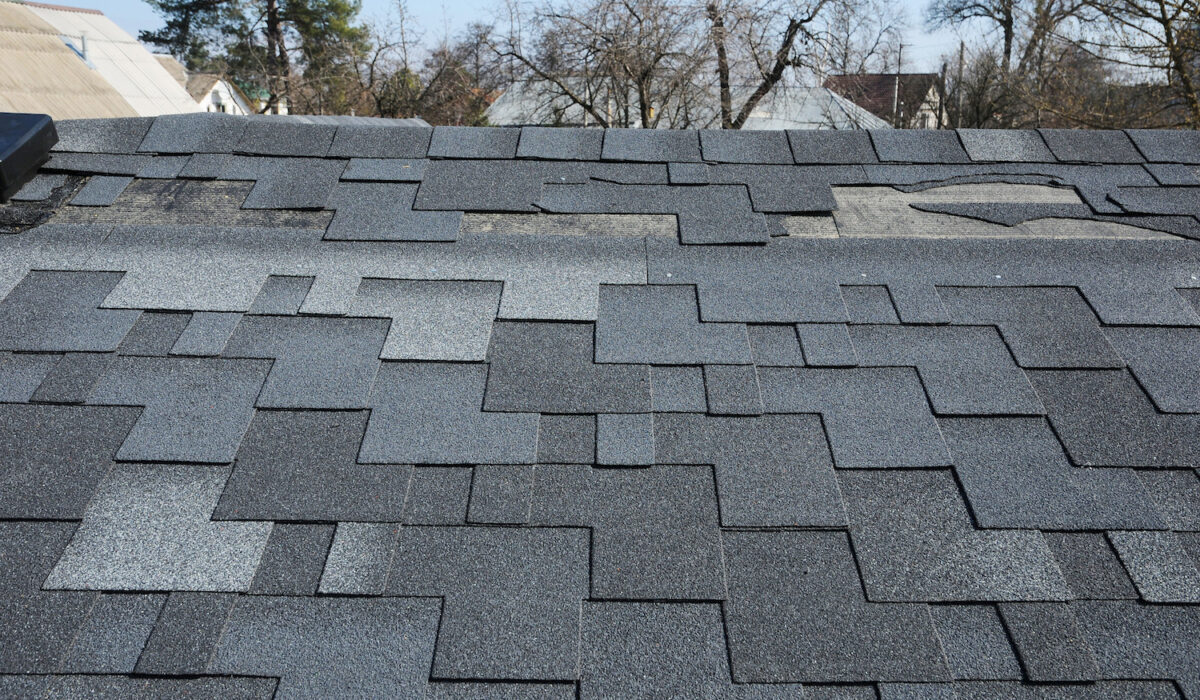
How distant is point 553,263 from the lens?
2234 millimetres

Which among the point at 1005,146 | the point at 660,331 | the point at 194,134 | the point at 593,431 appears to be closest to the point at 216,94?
the point at 194,134

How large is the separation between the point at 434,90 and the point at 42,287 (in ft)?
68.1

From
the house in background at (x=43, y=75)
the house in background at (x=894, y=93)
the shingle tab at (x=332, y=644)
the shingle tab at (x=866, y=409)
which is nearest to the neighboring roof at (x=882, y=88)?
the house in background at (x=894, y=93)

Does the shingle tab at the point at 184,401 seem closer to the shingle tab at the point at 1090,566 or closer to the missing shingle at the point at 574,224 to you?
the missing shingle at the point at 574,224

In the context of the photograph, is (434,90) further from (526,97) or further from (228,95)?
(228,95)

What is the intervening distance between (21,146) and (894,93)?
79.4 ft

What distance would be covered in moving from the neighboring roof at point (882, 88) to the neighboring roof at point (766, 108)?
286mm

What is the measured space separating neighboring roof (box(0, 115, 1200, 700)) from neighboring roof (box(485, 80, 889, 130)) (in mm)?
15296

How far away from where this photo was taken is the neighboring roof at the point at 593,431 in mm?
1382

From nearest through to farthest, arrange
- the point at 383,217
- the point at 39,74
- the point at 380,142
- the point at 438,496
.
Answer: the point at 438,496, the point at 383,217, the point at 380,142, the point at 39,74

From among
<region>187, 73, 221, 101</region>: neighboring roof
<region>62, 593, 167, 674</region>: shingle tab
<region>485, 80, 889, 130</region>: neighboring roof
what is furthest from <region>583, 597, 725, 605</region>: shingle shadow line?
<region>187, 73, 221, 101</region>: neighboring roof

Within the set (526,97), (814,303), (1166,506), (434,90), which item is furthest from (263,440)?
(434,90)

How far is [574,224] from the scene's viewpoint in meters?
2.47

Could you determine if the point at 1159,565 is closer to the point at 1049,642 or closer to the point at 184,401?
the point at 1049,642
